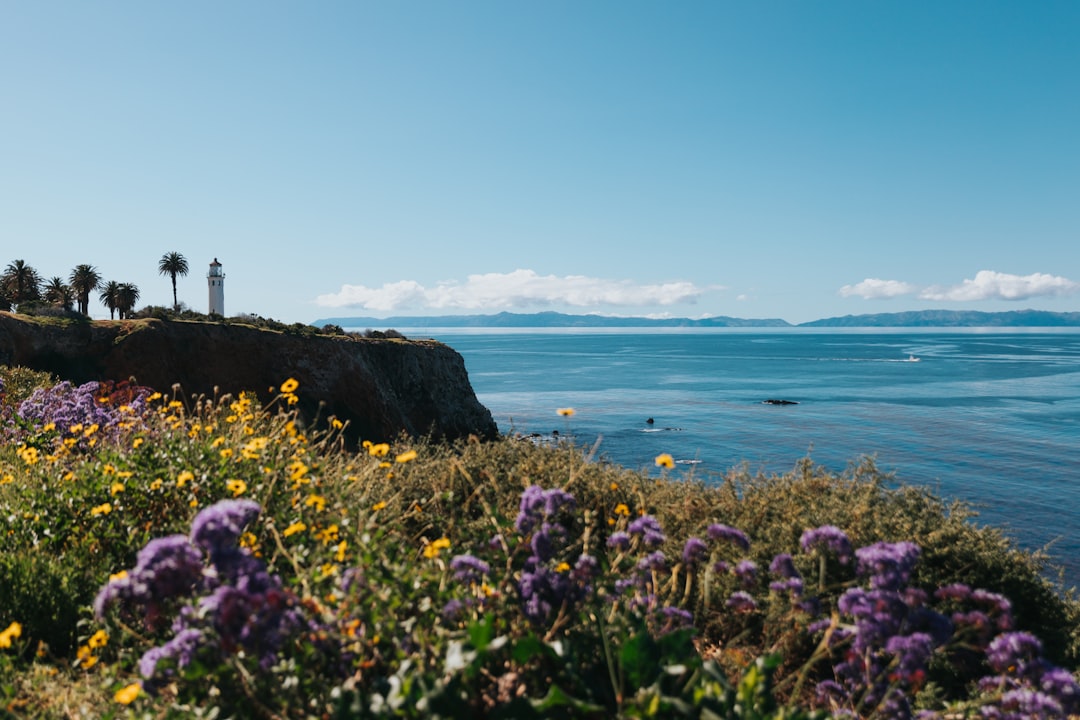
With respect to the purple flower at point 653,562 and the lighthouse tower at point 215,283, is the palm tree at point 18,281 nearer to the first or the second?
the lighthouse tower at point 215,283

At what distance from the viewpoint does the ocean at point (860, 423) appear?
33562 mm

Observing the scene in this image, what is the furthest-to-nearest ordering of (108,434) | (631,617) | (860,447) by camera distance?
(860,447), (108,434), (631,617)

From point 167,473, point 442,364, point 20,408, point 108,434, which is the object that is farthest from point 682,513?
point 442,364

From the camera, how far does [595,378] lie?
10612 centimetres

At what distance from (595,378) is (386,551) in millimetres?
102687

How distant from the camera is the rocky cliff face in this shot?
39.1 metres

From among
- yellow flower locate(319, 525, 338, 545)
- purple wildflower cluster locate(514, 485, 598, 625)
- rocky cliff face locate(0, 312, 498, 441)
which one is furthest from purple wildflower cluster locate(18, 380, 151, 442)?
rocky cliff face locate(0, 312, 498, 441)

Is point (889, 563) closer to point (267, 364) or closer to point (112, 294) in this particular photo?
point (267, 364)

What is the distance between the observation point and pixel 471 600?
335cm

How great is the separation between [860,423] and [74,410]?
58314 mm

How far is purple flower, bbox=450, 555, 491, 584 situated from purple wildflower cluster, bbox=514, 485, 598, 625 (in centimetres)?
20

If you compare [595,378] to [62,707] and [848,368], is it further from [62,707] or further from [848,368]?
[62,707]

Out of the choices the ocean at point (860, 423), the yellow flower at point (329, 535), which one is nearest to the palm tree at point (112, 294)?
the ocean at point (860, 423)

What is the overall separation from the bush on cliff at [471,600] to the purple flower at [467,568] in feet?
0.07
